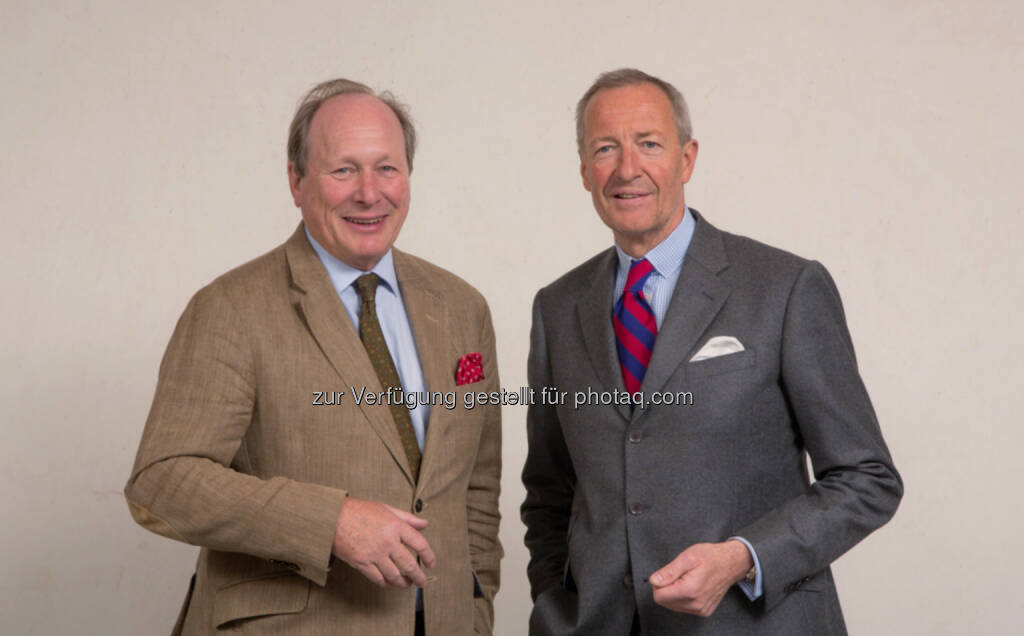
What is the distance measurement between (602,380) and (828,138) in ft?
7.35

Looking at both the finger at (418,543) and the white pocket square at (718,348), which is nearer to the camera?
→ the finger at (418,543)

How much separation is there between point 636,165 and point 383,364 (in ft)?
2.32

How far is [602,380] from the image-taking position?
2.50 meters

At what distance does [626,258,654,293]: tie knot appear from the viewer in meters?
2.54

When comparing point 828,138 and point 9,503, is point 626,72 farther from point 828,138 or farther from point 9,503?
point 9,503

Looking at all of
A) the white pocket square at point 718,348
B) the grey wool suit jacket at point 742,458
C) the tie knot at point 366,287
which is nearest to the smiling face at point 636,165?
the grey wool suit jacket at point 742,458

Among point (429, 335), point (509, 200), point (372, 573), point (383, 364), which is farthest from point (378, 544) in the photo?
point (509, 200)

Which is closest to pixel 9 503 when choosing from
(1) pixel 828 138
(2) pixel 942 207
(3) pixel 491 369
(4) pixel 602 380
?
(3) pixel 491 369

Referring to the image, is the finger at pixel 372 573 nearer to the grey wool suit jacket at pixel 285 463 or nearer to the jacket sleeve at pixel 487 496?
the grey wool suit jacket at pixel 285 463

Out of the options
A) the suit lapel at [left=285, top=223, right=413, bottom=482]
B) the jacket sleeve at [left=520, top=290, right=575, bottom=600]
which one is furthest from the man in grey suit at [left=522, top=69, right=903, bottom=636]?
the suit lapel at [left=285, top=223, right=413, bottom=482]

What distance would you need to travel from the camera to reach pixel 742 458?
235cm

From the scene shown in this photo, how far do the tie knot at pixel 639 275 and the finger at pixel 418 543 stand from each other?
727 mm

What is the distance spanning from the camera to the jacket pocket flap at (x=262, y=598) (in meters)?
2.36

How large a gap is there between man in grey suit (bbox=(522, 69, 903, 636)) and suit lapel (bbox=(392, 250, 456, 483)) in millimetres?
290
